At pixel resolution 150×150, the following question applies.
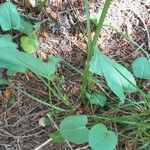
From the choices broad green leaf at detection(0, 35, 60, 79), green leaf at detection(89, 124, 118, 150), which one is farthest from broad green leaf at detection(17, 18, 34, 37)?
green leaf at detection(89, 124, 118, 150)

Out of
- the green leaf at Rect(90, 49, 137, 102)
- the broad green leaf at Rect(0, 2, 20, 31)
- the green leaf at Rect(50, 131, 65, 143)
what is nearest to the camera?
the green leaf at Rect(90, 49, 137, 102)

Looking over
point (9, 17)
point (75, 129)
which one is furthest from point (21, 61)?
point (9, 17)

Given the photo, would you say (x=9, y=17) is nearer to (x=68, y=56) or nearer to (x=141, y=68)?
(x=68, y=56)

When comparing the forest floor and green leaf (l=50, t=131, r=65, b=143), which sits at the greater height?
the forest floor

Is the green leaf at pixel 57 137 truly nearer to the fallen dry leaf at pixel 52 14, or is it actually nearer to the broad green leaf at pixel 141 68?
the broad green leaf at pixel 141 68

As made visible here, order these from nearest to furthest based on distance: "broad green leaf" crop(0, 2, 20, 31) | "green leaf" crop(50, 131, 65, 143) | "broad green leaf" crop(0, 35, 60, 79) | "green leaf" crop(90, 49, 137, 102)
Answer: "broad green leaf" crop(0, 35, 60, 79) → "green leaf" crop(90, 49, 137, 102) → "green leaf" crop(50, 131, 65, 143) → "broad green leaf" crop(0, 2, 20, 31)

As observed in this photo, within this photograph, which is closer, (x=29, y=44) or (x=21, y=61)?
(x=21, y=61)

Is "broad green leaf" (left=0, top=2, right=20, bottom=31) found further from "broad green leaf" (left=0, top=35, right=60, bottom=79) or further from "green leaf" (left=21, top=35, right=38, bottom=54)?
"broad green leaf" (left=0, top=35, right=60, bottom=79)
